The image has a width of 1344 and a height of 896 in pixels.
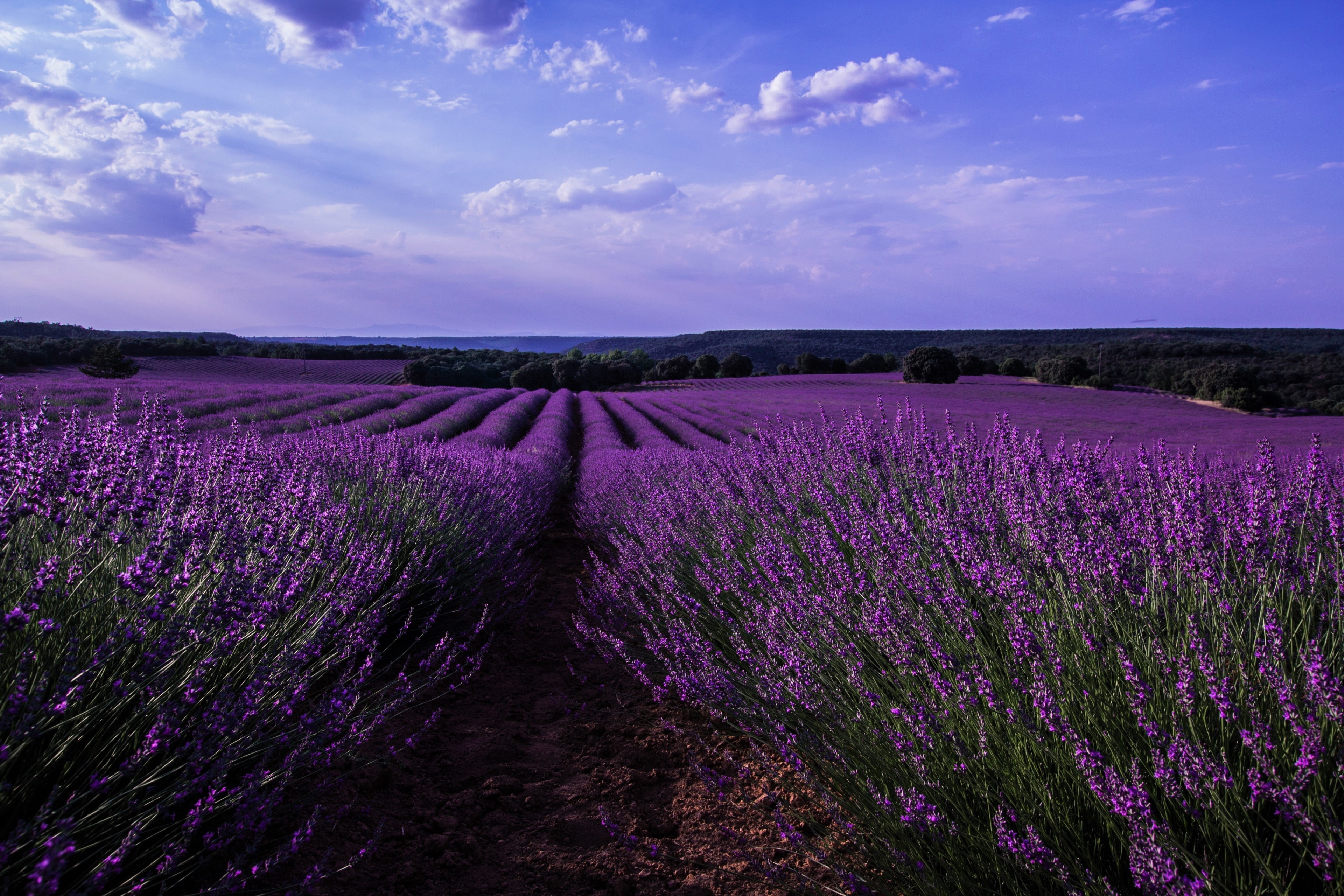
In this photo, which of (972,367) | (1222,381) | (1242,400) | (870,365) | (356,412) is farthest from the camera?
(870,365)

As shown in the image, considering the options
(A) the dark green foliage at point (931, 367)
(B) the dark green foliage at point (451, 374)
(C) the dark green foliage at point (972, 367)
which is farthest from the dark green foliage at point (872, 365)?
(B) the dark green foliage at point (451, 374)

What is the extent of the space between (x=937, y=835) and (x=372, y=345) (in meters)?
66.0

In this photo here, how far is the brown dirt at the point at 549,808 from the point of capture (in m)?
1.94

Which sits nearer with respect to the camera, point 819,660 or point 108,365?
point 819,660

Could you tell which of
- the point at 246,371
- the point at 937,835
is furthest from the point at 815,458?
the point at 246,371

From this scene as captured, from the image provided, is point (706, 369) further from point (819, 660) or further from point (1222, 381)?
point (819, 660)

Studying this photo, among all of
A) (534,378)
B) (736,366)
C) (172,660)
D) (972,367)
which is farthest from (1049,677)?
(736,366)

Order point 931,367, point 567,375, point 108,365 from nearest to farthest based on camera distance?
point 108,365 → point 931,367 → point 567,375

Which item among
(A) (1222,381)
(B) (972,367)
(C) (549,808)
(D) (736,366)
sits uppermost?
(D) (736,366)

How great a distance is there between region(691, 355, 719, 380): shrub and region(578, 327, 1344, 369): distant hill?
13.4ft

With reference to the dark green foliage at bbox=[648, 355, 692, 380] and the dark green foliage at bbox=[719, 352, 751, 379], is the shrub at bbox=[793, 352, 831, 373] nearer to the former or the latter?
the dark green foliage at bbox=[719, 352, 751, 379]

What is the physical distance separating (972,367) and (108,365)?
40.1m

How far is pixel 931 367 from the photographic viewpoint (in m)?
31.4

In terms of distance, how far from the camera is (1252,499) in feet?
5.98
